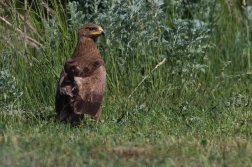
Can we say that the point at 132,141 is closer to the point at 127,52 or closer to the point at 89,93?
the point at 89,93

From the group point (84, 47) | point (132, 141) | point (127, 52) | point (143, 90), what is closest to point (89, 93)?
point (84, 47)

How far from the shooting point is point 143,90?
8.60 metres

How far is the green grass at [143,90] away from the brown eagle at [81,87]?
177 mm

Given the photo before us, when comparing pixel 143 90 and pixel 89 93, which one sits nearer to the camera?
pixel 89 93

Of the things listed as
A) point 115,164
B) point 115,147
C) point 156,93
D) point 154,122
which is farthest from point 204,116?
point 115,164

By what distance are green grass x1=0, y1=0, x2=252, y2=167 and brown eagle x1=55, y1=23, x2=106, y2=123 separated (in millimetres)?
177

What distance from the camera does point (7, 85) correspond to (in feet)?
25.8

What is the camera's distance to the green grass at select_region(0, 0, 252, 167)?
5590mm

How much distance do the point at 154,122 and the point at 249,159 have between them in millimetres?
1912

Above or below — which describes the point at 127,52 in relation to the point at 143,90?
above

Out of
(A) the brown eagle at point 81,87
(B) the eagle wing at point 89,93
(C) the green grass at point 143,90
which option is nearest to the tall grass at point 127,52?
(C) the green grass at point 143,90

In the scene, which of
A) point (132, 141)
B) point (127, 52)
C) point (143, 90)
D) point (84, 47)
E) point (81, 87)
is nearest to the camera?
point (132, 141)

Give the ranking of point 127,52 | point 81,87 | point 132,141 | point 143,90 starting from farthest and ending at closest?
Result: 1. point 127,52
2. point 143,90
3. point 81,87
4. point 132,141

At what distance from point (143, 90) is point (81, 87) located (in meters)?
1.41
